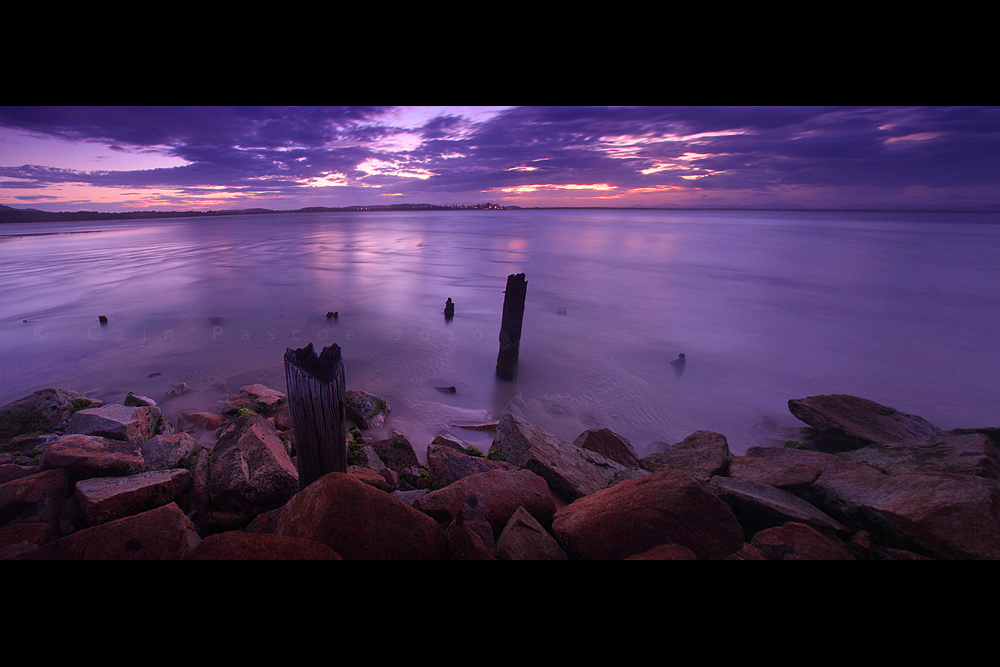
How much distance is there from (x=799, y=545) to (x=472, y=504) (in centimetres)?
244

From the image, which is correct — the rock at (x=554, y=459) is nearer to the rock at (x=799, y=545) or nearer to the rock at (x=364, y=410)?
the rock at (x=799, y=545)

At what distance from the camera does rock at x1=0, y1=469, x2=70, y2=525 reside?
2705 millimetres

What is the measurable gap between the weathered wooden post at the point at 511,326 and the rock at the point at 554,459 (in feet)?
11.5

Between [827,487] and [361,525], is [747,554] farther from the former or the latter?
[361,525]

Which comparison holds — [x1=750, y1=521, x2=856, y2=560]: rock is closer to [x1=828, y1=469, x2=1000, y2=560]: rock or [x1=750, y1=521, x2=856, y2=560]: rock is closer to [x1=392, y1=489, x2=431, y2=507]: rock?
[x1=828, y1=469, x2=1000, y2=560]: rock

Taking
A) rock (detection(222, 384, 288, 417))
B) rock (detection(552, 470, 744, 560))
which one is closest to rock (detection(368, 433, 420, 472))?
rock (detection(222, 384, 288, 417))

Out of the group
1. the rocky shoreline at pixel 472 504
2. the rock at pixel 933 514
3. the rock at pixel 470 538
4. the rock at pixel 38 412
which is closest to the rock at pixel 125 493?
the rocky shoreline at pixel 472 504

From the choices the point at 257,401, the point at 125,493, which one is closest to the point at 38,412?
the point at 257,401

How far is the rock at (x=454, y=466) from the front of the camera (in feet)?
12.3

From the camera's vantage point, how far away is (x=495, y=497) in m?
2.94

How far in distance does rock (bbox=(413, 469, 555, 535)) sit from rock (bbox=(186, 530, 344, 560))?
90cm

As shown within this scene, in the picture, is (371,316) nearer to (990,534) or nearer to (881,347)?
(990,534)

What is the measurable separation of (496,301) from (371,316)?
5.09 m
